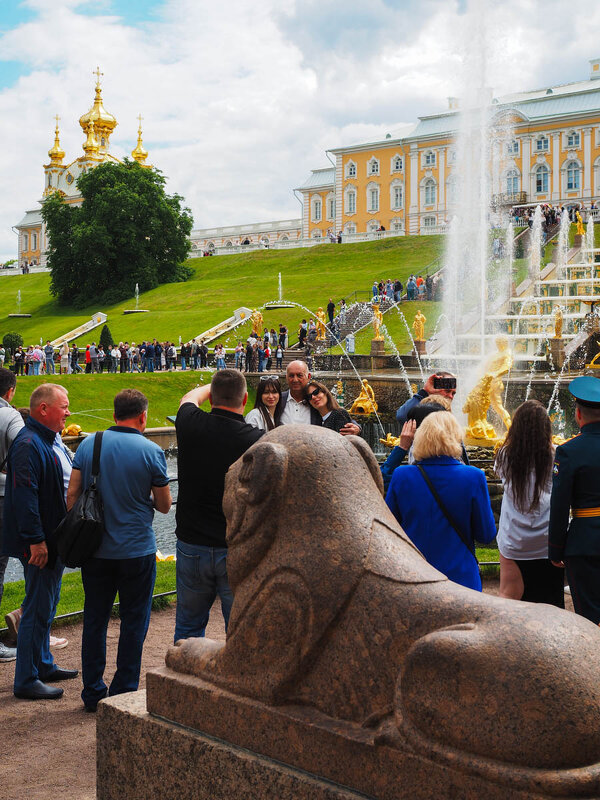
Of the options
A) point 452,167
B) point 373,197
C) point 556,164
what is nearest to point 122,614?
point 556,164

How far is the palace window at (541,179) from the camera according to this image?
67.9m

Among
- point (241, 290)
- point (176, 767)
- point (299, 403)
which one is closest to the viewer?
point (176, 767)

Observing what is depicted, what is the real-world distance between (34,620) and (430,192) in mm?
72466

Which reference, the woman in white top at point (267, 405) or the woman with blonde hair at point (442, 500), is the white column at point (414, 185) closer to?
the woman in white top at point (267, 405)

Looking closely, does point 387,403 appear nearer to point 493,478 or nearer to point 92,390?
point 92,390

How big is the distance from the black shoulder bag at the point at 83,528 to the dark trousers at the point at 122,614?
0.42 ft

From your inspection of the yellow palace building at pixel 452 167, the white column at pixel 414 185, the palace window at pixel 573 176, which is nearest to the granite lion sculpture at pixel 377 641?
the yellow palace building at pixel 452 167

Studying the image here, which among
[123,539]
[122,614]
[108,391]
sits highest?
[123,539]

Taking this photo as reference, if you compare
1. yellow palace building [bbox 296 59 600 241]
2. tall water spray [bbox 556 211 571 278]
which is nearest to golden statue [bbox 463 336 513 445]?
tall water spray [bbox 556 211 571 278]

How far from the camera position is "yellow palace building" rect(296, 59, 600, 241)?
66375 mm

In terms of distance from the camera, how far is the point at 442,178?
240ft

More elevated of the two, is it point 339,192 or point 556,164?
point 339,192

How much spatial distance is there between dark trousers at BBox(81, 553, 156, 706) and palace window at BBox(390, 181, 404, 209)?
74.8m

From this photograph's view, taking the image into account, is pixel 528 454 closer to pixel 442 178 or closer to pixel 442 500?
pixel 442 500
